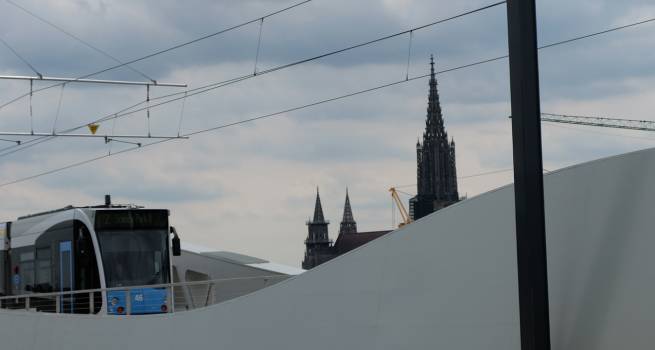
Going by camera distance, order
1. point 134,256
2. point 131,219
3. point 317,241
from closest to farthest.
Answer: point 134,256, point 131,219, point 317,241

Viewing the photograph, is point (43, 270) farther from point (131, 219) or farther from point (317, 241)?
point (317, 241)

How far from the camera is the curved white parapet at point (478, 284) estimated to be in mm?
9234

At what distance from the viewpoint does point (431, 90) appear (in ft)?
522

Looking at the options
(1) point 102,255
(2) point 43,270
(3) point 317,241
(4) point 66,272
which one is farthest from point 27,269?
(3) point 317,241

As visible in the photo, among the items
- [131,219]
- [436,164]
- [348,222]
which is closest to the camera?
[131,219]

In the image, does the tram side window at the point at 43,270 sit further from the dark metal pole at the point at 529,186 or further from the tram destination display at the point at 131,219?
the dark metal pole at the point at 529,186

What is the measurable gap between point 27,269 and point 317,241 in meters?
159

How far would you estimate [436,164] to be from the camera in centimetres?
15312

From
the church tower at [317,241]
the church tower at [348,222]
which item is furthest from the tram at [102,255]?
the church tower at [348,222]

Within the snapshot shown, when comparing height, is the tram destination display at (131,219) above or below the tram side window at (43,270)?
above

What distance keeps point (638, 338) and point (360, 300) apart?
368 centimetres

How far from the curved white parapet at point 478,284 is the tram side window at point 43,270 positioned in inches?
367

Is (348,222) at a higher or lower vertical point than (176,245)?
higher

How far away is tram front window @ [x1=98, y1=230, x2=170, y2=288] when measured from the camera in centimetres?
2208
